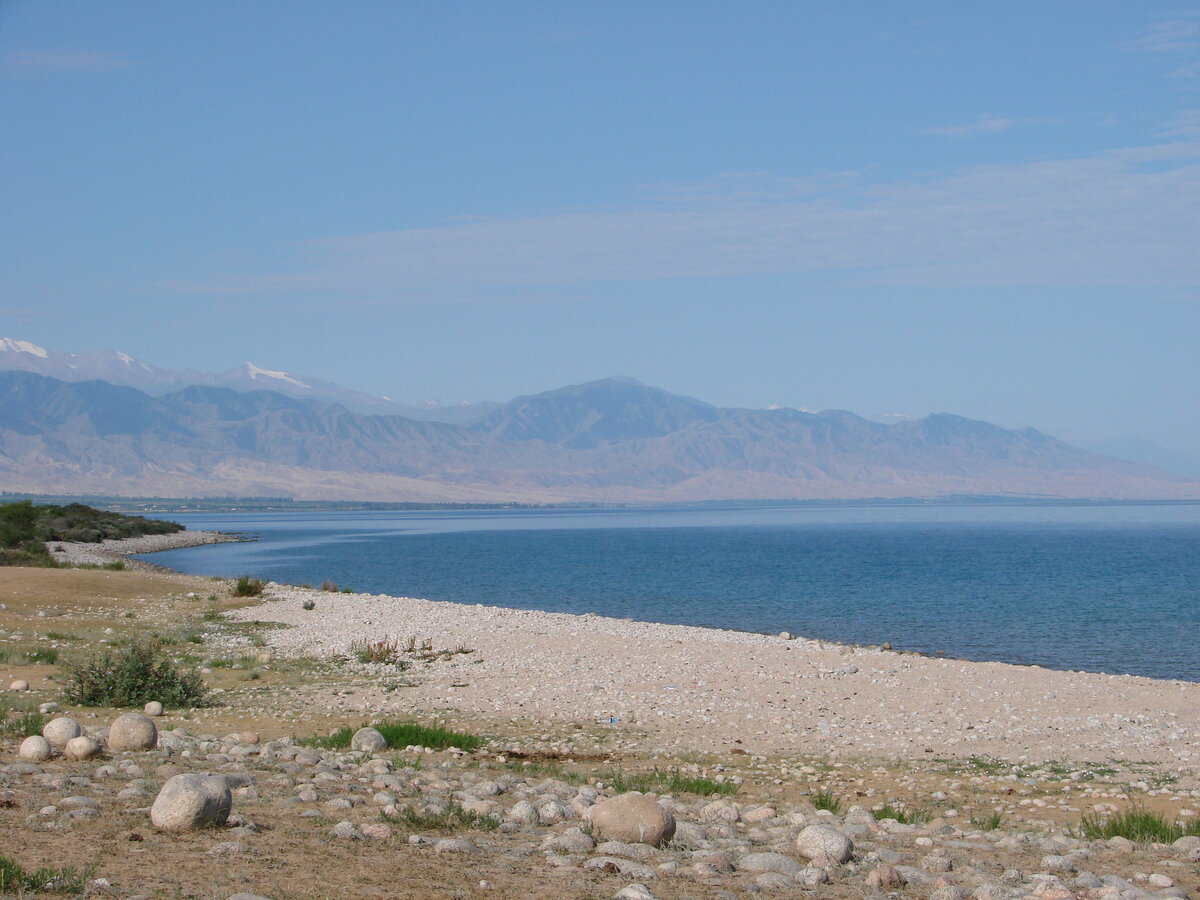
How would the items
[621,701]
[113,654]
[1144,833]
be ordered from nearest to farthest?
[1144,833], [621,701], [113,654]

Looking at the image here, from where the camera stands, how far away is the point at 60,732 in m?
11.4

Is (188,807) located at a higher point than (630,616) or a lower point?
higher

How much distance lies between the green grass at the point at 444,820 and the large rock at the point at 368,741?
14.1 ft

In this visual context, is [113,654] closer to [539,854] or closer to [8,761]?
[8,761]

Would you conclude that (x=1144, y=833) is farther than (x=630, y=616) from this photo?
No

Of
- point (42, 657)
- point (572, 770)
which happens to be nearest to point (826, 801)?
point (572, 770)

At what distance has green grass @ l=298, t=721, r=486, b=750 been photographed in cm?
1410

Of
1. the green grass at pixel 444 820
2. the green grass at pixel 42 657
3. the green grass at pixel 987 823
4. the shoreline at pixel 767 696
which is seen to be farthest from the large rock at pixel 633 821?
the green grass at pixel 42 657

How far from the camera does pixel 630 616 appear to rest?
46125 mm

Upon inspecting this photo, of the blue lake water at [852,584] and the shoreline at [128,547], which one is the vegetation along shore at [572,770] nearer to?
the blue lake water at [852,584]

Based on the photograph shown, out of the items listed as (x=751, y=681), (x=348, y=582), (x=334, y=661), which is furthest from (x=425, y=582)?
(x=751, y=681)

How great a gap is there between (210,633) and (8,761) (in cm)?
1880

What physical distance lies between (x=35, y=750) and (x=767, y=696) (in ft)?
42.5

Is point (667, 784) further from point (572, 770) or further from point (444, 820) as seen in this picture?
point (444, 820)
